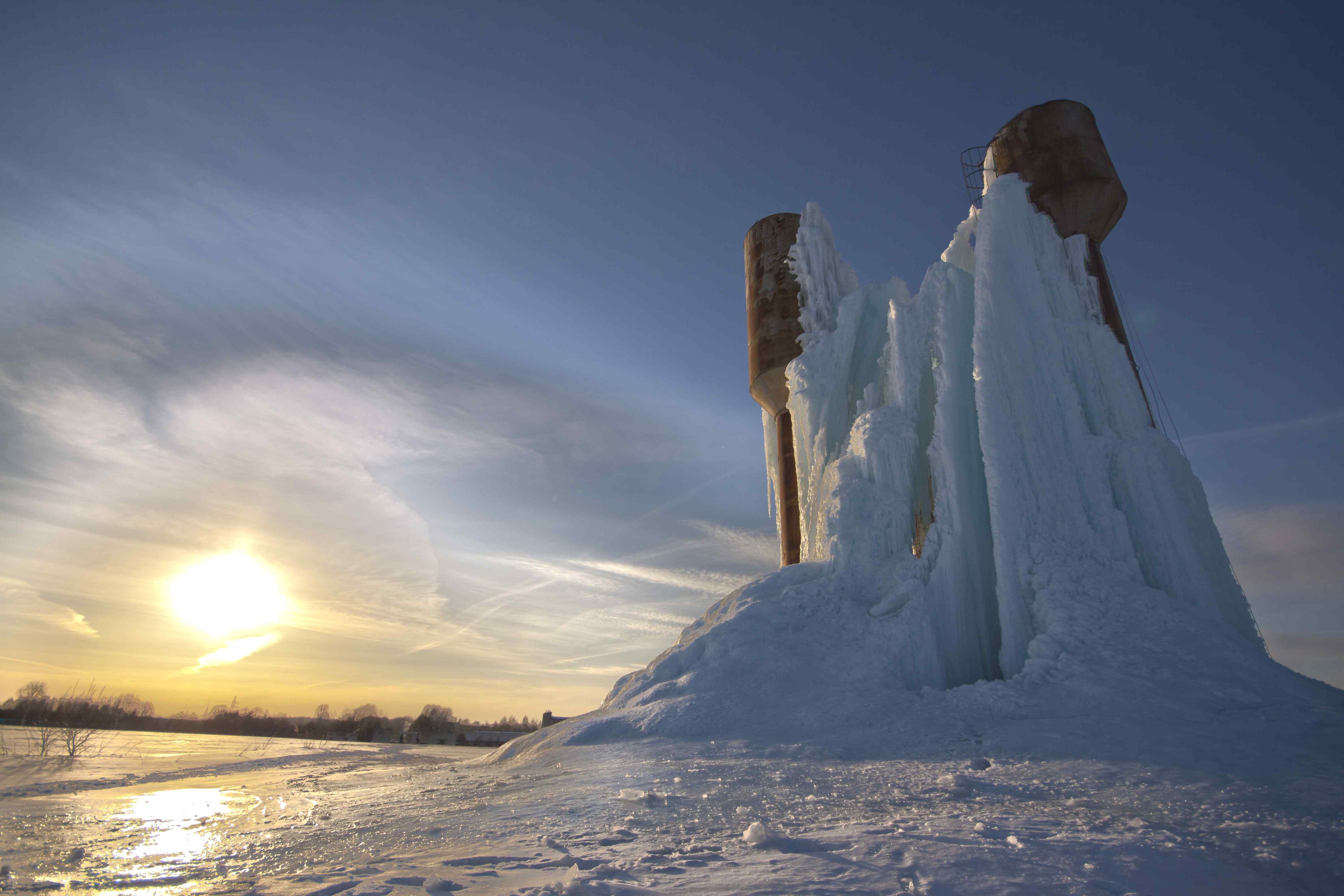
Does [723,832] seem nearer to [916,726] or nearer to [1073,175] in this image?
[916,726]

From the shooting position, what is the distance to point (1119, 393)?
14.8 meters

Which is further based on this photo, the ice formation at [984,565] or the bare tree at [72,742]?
the bare tree at [72,742]

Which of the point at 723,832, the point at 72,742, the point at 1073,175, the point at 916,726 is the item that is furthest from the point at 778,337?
the point at 72,742

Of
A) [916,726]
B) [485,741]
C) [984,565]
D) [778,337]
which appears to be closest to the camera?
[916,726]

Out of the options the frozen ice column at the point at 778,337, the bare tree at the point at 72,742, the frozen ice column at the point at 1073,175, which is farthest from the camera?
the frozen ice column at the point at 778,337

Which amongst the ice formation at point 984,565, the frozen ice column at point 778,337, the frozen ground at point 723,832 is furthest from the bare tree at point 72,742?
the frozen ice column at point 778,337

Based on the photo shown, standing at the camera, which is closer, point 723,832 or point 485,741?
point 723,832

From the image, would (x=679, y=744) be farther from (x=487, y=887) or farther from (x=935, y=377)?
(x=935, y=377)

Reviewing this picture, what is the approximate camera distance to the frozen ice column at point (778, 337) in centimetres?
2211

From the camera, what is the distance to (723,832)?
4.81 meters

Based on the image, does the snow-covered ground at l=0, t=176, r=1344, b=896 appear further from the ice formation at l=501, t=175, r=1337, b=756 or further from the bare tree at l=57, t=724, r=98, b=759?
the bare tree at l=57, t=724, r=98, b=759

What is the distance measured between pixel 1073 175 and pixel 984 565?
14.2 meters

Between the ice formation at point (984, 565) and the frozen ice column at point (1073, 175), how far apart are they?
2.72 metres

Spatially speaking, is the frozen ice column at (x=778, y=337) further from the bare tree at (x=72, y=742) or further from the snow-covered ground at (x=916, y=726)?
the bare tree at (x=72, y=742)
